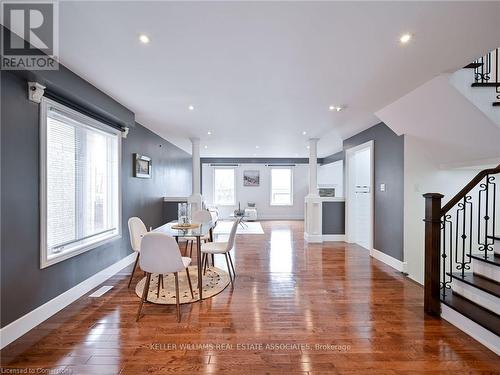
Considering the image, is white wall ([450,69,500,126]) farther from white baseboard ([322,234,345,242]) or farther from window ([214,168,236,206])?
window ([214,168,236,206])

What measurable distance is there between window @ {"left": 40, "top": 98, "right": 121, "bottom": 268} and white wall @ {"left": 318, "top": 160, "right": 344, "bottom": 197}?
797 centimetres

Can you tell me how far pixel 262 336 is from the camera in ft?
6.95

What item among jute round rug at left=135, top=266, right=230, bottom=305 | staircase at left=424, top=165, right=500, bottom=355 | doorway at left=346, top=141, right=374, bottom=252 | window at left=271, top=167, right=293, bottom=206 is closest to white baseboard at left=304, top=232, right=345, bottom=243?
doorway at left=346, top=141, right=374, bottom=252

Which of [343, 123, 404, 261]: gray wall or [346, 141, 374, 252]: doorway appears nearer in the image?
[343, 123, 404, 261]: gray wall

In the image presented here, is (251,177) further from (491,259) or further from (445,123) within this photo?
(491,259)

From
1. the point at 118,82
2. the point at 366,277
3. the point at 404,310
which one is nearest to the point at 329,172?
the point at 366,277

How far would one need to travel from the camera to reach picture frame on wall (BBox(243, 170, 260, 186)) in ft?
33.0

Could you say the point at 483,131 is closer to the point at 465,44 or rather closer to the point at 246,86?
the point at 465,44

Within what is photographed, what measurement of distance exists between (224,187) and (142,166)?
18.6ft

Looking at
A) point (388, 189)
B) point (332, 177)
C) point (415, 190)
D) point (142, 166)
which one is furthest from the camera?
point (332, 177)

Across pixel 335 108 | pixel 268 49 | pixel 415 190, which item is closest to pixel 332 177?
pixel 415 190

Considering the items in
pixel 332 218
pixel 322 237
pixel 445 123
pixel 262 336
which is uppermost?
pixel 445 123

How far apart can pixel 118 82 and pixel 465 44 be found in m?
3.35

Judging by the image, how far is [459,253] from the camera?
161 inches
